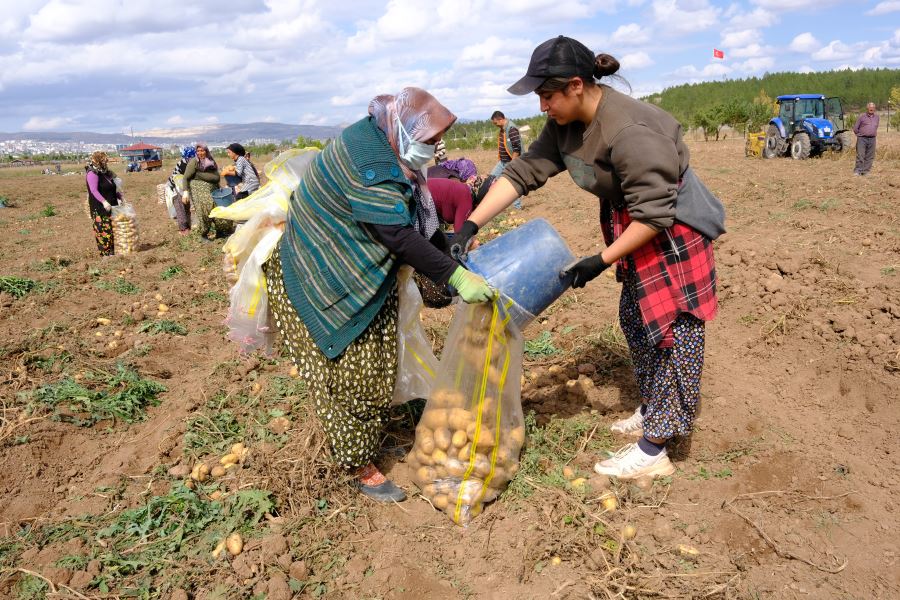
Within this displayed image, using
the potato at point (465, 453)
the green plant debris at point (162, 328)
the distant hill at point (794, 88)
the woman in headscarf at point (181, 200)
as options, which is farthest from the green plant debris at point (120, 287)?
the distant hill at point (794, 88)

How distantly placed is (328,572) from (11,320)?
457 centimetres

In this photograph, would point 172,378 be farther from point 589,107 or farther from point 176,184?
point 176,184

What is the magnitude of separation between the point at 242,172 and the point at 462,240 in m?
6.43

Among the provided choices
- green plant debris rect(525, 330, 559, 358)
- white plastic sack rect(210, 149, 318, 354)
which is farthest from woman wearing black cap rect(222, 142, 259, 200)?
white plastic sack rect(210, 149, 318, 354)

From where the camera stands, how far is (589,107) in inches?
85.7

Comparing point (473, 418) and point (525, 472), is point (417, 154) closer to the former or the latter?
point (473, 418)

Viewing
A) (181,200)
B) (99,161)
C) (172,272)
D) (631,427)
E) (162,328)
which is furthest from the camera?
(181,200)

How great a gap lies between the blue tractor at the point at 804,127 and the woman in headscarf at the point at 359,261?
604 inches

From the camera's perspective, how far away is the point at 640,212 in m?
2.09

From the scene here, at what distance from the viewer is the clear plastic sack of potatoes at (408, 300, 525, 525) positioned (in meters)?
2.33

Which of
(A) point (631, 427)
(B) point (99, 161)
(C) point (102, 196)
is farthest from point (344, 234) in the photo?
(C) point (102, 196)

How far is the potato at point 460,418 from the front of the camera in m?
2.41

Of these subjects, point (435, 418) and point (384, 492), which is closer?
point (435, 418)

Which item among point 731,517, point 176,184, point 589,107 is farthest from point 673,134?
point 176,184
